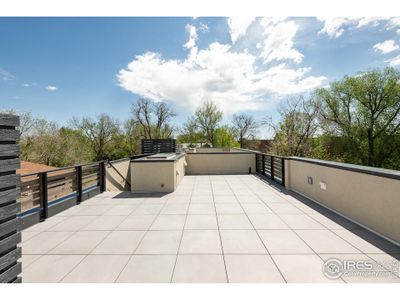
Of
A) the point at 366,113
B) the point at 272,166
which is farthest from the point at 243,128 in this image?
the point at 272,166

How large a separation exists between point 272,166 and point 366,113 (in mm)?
15827

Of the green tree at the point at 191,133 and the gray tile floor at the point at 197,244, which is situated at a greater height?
the green tree at the point at 191,133

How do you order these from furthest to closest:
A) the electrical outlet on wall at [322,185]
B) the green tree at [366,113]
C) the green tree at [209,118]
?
the green tree at [209,118] < the green tree at [366,113] < the electrical outlet on wall at [322,185]

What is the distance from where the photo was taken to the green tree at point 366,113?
51.5 ft

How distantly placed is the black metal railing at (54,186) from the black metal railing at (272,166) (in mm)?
6172

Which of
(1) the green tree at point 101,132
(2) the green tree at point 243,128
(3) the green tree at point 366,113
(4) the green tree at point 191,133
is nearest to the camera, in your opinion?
(3) the green tree at point 366,113

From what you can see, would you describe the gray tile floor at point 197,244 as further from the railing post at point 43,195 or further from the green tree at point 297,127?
the green tree at point 297,127

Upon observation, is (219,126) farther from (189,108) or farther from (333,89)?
(333,89)

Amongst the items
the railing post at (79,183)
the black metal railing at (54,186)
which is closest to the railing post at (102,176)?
the black metal railing at (54,186)

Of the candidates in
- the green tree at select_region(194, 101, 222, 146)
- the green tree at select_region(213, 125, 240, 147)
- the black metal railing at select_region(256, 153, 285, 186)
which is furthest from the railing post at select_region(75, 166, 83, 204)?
the green tree at select_region(213, 125, 240, 147)

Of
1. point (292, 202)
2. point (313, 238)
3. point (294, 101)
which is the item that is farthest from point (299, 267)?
point (294, 101)

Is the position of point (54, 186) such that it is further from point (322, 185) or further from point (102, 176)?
point (322, 185)

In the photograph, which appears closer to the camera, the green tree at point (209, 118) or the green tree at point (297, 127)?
the green tree at point (297, 127)

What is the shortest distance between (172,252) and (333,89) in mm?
21344
